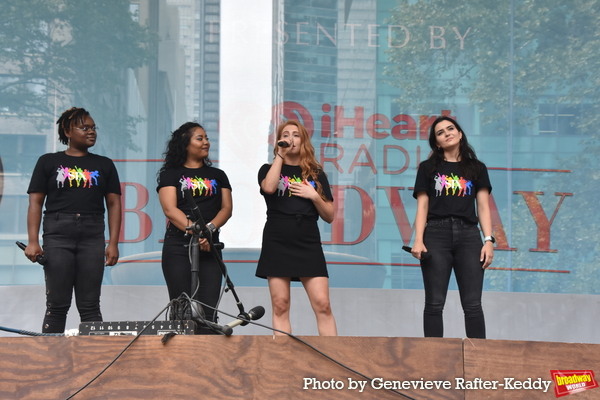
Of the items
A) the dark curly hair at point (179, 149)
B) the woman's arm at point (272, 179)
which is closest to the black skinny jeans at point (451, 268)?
the woman's arm at point (272, 179)

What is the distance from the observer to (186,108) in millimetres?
4961

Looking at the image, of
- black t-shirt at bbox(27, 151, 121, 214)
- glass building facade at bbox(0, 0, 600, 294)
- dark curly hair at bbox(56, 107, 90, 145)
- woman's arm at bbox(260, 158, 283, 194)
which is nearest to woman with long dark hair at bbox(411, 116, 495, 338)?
woman's arm at bbox(260, 158, 283, 194)

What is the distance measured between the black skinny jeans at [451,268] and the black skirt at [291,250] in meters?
0.50

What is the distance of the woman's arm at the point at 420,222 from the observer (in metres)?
3.22

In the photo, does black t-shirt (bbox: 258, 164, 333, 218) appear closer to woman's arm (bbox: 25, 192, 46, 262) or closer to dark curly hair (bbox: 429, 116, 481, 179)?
dark curly hair (bbox: 429, 116, 481, 179)

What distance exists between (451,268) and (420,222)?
0.27 metres

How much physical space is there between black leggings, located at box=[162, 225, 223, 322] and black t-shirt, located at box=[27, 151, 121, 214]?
1.37ft

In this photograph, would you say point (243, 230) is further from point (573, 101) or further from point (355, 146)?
point (573, 101)

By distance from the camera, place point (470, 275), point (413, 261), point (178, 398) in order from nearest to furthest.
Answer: point (178, 398)
point (470, 275)
point (413, 261)

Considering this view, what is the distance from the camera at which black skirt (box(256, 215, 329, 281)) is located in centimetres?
327

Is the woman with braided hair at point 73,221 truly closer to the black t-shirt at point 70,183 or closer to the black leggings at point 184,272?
the black t-shirt at point 70,183

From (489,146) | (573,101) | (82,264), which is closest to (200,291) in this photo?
(82,264)

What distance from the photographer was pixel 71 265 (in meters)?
3.36

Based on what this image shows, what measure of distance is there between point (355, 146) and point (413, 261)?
36.4 inches
